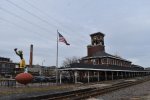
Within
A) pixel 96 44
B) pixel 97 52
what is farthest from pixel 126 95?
pixel 96 44

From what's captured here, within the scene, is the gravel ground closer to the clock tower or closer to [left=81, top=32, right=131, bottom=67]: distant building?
[left=81, top=32, right=131, bottom=67]: distant building

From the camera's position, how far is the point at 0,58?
449 ft

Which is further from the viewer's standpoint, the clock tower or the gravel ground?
the clock tower

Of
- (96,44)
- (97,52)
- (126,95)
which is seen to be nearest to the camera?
(126,95)

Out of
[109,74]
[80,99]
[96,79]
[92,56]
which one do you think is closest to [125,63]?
[92,56]

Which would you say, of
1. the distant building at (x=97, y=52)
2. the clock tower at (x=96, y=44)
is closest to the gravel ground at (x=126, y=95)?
the distant building at (x=97, y=52)

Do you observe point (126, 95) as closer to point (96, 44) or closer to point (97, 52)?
point (97, 52)

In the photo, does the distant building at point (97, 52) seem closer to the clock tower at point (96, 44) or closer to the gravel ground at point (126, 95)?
the clock tower at point (96, 44)

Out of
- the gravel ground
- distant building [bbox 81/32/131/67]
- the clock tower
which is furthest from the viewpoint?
the clock tower

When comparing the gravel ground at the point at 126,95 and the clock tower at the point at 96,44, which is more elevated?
the clock tower at the point at 96,44

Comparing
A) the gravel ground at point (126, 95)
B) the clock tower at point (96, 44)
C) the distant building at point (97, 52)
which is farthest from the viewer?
the clock tower at point (96, 44)

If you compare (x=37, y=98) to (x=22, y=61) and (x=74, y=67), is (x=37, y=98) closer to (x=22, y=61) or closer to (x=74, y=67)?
(x=22, y=61)

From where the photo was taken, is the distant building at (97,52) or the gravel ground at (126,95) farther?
the distant building at (97,52)

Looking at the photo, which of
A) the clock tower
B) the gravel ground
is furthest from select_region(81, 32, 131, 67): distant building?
the gravel ground
